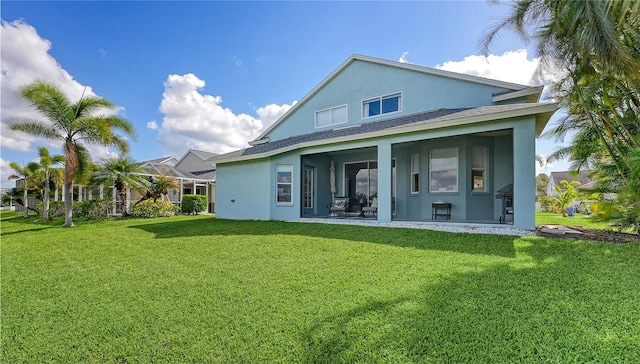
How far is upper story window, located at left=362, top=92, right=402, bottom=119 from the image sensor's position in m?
13.4

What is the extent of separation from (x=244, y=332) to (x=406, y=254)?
4.06 metres

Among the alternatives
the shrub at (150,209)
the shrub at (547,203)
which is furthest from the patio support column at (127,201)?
the shrub at (547,203)

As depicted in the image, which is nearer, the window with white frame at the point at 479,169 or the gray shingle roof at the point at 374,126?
the gray shingle roof at the point at 374,126

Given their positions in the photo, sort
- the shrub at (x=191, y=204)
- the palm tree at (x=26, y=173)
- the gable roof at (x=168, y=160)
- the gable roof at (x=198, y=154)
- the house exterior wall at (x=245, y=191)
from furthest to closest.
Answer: the gable roof at (x=198, y=154) → the gable roof at (x=168, y=160) → the shrub at (x=191, y=204) → the palm tree at (x=26, y=173) → the house exterior wall at (x=245, y=191)

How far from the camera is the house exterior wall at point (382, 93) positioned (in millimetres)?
11852

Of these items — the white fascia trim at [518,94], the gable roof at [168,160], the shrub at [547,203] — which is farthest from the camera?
the gable roof at [168,160]

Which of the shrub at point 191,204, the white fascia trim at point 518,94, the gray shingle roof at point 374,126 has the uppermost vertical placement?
the white fascia trim at point 518,94

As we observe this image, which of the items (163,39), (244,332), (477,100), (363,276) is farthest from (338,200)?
(163,39)

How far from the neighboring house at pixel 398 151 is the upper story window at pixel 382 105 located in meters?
0.05

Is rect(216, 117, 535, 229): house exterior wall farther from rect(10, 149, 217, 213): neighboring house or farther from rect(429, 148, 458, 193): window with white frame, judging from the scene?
rect(10, 149, 217, 213): neighboring house

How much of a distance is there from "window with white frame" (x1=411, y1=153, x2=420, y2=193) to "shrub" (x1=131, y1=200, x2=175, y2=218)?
15.9 metres

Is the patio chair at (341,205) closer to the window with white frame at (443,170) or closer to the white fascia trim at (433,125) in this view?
the white fascia trim at (433,125)

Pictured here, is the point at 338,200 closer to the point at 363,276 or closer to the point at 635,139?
the point at 363,276

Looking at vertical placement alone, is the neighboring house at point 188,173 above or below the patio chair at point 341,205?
above
